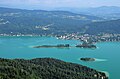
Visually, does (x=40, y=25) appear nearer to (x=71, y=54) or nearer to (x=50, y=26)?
(x=50, y=26)

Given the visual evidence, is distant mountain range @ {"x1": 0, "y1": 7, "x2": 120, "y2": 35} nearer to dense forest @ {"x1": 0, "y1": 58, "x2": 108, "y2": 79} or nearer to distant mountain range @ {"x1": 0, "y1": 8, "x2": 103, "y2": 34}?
distant mountain range @ {"x1": 0, "y1": 8, "x2": 103, "y2": 34}

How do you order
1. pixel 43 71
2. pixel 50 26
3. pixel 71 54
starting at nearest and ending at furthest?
pixel 43 71 → pixel 71 54 → pixel 50 26

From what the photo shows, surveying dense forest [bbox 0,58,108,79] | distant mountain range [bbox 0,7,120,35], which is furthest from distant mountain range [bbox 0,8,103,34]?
dense forest [bbox 0,58,108,79]

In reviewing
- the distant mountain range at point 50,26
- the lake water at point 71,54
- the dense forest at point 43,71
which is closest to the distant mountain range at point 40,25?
the distant mountain range at point 50,26

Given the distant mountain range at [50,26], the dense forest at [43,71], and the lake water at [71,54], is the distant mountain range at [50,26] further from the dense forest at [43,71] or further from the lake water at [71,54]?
the dense forest at [43,71]

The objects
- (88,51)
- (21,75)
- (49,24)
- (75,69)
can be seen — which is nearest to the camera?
(21,75)

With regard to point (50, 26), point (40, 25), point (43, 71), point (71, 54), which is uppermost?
point (43, 71)

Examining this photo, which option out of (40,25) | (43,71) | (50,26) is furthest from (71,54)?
(40,25)

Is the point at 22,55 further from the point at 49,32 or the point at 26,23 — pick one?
the point at 26,23

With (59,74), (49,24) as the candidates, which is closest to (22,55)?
(59,74)
